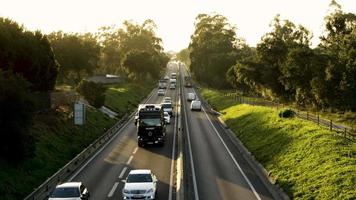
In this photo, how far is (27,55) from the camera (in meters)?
47.9

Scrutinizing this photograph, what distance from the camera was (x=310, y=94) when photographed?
6375 centimetres

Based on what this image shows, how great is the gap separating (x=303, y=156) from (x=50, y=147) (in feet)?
70.7

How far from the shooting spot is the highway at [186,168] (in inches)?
1214

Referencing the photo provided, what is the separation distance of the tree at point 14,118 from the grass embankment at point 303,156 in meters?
18.2

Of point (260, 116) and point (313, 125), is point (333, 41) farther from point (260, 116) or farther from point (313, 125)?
point (313, 125)

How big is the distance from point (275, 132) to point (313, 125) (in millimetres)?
4478

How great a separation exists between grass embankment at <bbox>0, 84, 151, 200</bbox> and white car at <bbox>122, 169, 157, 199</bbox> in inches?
276

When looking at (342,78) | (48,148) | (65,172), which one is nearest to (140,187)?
(65,172)

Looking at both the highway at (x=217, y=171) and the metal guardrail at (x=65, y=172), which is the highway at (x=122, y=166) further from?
the highway at (x=217, y=171)

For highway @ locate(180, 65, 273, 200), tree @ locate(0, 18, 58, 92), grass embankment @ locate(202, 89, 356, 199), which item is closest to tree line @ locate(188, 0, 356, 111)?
grass embankment @ locate(202, 89, 356, 199)

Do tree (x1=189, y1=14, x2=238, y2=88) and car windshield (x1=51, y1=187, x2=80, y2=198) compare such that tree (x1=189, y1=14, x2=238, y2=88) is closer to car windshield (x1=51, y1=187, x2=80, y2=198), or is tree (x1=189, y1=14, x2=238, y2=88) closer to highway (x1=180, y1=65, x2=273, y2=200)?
highway (x1=180, y1=65, x2=273, y2=200)

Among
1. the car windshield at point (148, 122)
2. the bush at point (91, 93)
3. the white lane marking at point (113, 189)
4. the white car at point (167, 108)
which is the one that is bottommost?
the white lane marking at point (113, 189)

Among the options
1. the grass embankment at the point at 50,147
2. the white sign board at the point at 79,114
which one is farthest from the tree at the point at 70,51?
the white sign board at the point at 79,114

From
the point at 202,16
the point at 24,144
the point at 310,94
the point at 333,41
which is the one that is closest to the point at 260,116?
the point at 310,94
